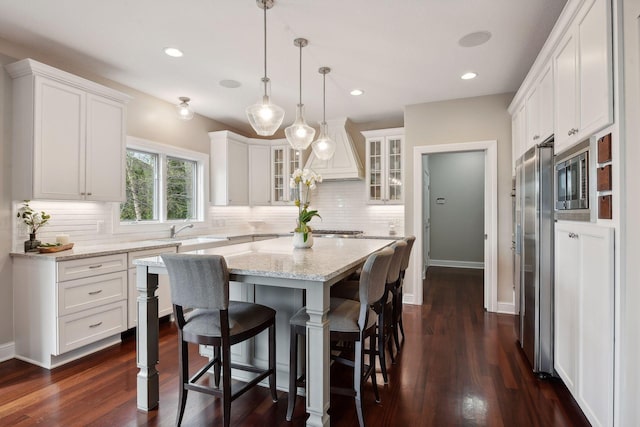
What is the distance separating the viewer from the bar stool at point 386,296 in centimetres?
238

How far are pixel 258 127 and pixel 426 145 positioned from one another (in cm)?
265

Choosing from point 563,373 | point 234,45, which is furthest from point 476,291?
point 234,45

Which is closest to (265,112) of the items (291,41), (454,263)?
(291,41)

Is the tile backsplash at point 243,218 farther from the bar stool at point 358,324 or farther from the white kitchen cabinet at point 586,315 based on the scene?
the white kitchen cabinet at point 586,315

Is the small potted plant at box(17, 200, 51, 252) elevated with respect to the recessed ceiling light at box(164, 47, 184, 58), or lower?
lower

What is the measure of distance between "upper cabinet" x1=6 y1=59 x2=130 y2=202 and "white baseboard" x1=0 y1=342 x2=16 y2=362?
1232 mm

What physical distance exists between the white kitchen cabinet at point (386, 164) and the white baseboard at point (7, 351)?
4235 millimetres

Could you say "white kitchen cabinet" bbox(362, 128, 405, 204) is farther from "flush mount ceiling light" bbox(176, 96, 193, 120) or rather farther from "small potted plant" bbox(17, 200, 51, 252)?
"small potted plant" bbox(17, 200, 51, 252)

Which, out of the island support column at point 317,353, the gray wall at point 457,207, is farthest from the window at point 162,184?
the gray wall at point 457,207

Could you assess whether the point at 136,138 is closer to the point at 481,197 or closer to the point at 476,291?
the point at 476,291

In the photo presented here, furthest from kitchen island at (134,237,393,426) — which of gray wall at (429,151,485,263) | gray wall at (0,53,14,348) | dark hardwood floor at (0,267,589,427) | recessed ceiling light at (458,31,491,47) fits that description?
gray wall at (429,151,485,263)

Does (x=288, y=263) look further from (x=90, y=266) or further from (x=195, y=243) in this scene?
(x=195, y=243)

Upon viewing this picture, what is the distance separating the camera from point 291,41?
2875 millimetres

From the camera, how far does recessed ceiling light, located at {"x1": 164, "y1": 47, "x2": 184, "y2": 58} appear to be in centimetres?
299
